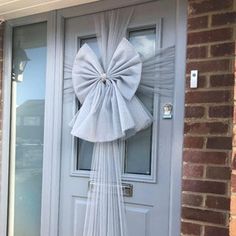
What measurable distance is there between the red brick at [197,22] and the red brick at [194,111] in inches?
18.3

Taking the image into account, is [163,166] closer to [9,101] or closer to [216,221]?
[216,221]

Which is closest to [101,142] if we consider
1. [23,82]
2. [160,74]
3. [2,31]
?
[160,74]

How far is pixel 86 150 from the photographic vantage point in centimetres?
257

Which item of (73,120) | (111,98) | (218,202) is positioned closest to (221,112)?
(218,202)

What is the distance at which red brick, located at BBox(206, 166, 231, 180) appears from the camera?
1.95 meters

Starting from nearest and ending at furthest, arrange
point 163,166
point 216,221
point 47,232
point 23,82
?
point 216,221, point 163,166, point 47,232, point 23,82

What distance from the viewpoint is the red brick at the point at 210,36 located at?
1987 mm

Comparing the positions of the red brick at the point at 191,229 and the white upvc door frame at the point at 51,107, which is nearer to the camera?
the red brick at the point at 191,229

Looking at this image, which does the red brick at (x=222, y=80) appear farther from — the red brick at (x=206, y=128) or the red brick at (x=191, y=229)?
the red brick at (x=191, y=229)

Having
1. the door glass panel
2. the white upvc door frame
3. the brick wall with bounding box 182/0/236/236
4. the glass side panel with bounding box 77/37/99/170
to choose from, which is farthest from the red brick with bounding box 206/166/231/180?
the door glass panel

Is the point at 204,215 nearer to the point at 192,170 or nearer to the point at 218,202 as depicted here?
the point at 218,202

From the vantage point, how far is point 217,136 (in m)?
1.99

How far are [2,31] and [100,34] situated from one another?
961mm

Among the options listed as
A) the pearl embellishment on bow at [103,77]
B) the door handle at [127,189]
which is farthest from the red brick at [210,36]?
the door handle at [127,189]
